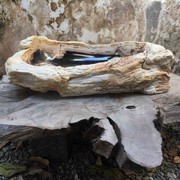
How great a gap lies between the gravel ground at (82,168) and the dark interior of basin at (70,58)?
328mm

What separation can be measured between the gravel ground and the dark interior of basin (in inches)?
12.9

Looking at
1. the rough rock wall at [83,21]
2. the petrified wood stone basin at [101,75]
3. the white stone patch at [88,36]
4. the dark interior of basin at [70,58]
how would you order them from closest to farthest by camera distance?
the petrified wood stone basin at [101,75] → the dark interior of basin at [70,58] → the rough rock wall at [83,21] → the white stone patch at [88,36]

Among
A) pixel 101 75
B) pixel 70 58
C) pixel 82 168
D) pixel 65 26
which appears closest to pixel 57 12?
pixel 65 26

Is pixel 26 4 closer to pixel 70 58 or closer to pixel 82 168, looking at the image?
pixel 70 58

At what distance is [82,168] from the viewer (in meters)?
1.09

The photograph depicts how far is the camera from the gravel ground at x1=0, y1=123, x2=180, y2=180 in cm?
105

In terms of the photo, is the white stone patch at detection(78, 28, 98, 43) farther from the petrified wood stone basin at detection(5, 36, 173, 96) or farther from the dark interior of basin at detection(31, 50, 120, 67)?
the petrified wood stone basin at detection(5, 36, 173, 96)

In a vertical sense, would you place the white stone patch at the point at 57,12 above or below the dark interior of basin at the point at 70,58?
above

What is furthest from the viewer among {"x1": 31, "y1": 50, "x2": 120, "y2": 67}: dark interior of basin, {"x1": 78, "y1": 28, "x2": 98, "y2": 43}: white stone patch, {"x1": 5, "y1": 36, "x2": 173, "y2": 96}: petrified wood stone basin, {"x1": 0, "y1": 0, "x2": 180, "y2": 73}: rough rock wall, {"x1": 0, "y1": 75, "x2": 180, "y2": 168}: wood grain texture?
{"x1": 78, "y1": 28, "x2": 98, "y2": 43}: white stone patch

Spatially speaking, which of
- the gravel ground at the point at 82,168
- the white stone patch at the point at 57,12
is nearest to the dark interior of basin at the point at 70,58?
the gravel ground at the point at 82,168

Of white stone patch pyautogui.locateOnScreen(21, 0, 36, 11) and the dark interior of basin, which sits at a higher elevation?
white stone patch pyautogui.locateOnScreen(21, 0, 36, 11)

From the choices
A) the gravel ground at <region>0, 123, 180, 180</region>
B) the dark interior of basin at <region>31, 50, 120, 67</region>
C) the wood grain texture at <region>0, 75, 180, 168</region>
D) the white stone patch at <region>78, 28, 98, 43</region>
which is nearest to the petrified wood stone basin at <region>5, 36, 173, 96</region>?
the wood grain texture at <region>0, 75, 180, 168</region>

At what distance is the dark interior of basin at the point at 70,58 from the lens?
1.23 m

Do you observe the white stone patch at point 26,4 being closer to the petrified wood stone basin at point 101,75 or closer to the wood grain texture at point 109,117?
the petrified wood stone basin at point 101,75
